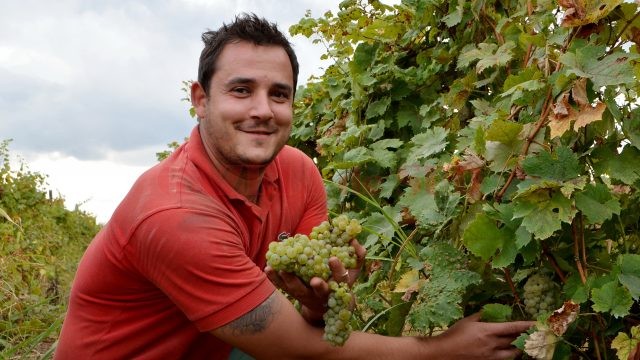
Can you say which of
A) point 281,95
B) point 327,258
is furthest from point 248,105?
point 327,258

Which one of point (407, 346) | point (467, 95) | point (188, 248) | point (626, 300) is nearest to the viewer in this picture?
point (626, 300)

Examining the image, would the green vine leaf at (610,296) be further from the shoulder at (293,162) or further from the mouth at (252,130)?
the shoulder at (293,162)

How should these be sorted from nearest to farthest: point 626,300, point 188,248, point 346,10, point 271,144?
1. point 626,300
2. point 188,248
3. point 271,144
4. point 346,10

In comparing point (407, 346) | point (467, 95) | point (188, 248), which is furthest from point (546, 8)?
point (188, 248)

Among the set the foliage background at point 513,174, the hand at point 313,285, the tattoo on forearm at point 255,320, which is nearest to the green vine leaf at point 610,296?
the foliage background at point 513,174

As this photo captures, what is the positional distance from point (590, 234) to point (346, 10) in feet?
9.00

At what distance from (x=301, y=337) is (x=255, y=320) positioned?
160 millimetres

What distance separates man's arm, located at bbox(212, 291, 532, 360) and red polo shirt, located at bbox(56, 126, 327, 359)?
0.16 feet

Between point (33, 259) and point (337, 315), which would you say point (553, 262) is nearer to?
point (337, 315)

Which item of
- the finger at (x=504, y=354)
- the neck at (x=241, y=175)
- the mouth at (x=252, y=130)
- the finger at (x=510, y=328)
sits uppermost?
the mouth at (x=252, y=130)

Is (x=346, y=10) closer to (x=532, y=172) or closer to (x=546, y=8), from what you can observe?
(x=546, y=8)

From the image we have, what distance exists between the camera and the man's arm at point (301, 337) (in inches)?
93.0

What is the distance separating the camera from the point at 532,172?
216 cm

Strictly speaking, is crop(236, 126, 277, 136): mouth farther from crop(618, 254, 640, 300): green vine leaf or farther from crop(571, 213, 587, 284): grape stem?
crop(618, 254, 640, 300): green vine leaf
